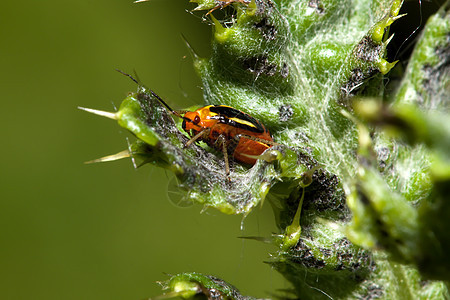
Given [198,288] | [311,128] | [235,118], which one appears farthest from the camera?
[235,118]

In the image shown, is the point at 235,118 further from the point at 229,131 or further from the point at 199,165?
the point at 199,165

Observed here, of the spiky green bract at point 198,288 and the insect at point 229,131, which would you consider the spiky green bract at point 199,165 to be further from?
the spiky green bract at point 198,288

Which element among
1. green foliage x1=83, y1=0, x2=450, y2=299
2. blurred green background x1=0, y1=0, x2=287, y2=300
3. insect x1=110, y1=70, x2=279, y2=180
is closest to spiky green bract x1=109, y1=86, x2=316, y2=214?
green foliage x1=83, y1=0, x2=450, y2=299

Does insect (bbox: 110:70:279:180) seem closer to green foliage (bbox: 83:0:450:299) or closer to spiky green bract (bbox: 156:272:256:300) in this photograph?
green foliage (bbox: 83:0:450:299)

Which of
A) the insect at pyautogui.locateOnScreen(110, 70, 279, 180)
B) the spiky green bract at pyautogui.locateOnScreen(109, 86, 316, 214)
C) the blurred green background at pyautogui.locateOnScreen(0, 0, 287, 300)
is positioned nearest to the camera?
the spiky green bract at pyautogui.locateOnScreen(109, 86, 316, 214)

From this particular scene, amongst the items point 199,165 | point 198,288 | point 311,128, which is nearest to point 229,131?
point 311,128

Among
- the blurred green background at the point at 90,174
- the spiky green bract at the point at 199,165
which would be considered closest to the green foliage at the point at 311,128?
the spiky green bract at the point at 199,165
